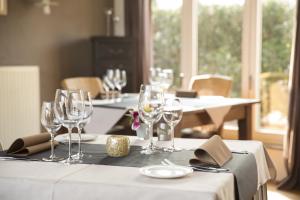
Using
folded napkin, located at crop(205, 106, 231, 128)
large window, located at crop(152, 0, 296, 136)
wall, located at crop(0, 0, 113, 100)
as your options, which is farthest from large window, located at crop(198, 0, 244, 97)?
folded napkin, located at crop(205, 106, 231, 128)

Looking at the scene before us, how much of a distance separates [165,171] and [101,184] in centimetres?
23

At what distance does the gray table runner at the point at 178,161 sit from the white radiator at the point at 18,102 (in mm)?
2404

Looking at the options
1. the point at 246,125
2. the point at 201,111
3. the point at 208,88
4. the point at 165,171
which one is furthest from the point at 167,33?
the point at 165,171

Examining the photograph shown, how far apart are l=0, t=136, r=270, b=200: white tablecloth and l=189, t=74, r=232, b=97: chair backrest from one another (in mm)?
2728

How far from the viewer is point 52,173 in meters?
1.55

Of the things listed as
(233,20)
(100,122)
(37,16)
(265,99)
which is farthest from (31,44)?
(265,99)

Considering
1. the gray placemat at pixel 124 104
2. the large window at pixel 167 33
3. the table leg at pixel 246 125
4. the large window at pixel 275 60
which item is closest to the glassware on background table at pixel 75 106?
the gray placemat at pixel 124 104

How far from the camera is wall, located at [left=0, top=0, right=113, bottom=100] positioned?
14.3 ft

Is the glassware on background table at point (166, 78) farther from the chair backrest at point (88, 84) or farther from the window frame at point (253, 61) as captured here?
the window frame at point (253, 61)

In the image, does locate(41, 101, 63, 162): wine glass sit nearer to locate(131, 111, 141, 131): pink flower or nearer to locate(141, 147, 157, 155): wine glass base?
locate(141, 147, 157, 155): wine glass base

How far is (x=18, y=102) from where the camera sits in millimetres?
4316

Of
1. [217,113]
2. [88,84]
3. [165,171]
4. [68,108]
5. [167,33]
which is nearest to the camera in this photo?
[165,171]

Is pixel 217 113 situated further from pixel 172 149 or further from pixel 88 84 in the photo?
pixel 172 149

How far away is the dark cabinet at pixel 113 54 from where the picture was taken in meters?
4.96
